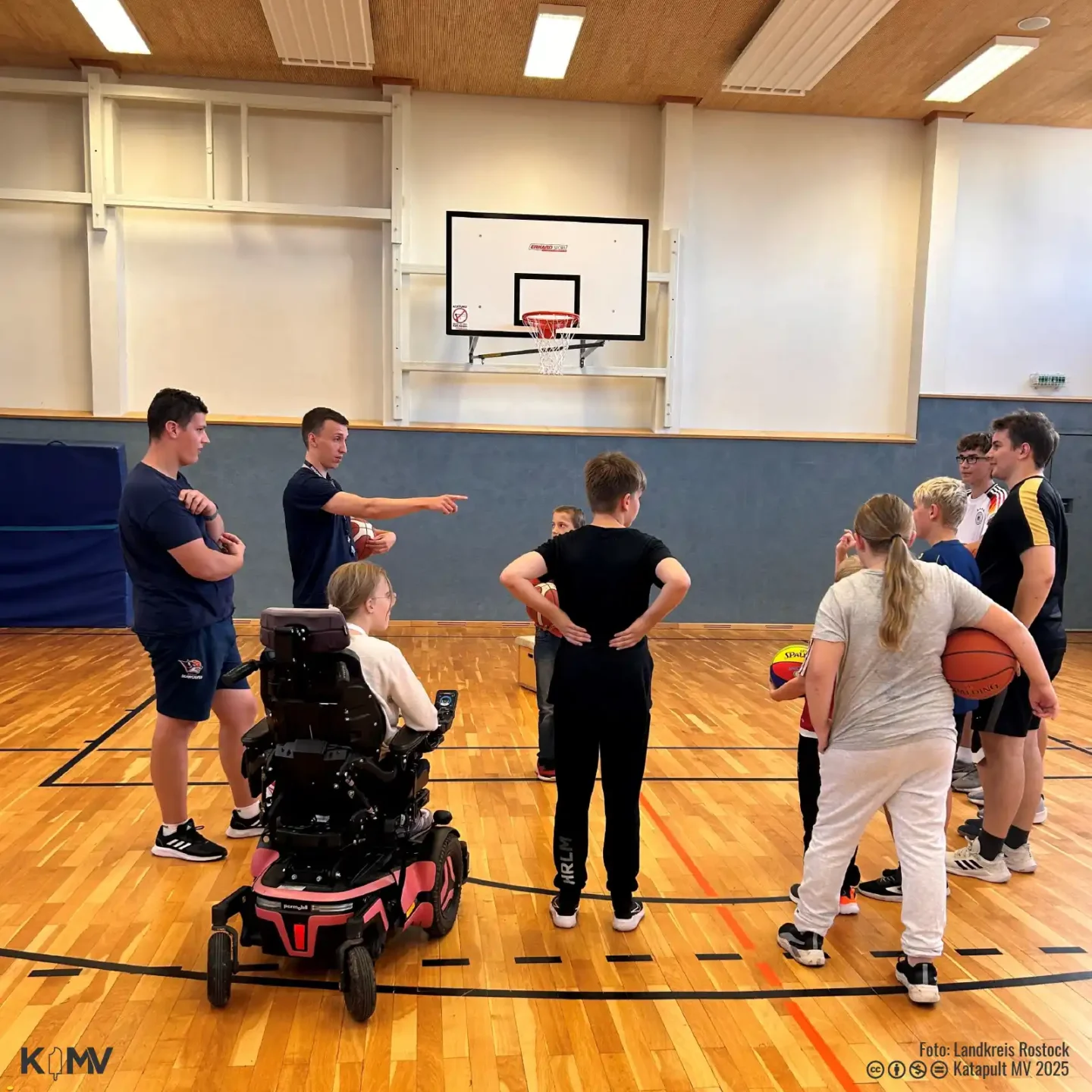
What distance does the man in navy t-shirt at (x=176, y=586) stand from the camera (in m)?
2.96

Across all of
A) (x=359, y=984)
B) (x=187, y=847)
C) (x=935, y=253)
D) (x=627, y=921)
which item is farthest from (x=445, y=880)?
(x=935, y=253)

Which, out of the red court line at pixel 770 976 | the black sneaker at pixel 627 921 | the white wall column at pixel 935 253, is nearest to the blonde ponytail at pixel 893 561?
the red court line at pixel 770 976

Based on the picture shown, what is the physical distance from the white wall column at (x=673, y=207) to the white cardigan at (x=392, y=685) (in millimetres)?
6045

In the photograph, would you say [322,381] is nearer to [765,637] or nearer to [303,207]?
[303,207]

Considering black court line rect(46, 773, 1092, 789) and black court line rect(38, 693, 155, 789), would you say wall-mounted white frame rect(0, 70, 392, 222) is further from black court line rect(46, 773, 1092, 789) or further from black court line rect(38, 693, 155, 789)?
black court line rect(46, 773, 1092, 789)

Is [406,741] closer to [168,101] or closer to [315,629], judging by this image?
[315,629]

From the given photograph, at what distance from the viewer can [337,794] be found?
235 centimetres

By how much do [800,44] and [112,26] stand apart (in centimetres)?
525

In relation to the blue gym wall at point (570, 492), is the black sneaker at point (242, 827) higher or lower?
lower

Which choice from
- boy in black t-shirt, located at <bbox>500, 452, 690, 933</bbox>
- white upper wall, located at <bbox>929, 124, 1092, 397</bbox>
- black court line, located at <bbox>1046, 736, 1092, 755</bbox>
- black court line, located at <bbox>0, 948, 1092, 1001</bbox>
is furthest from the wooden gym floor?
white upper wall, located at <bbox>929, 124, 1092, 397</bbox>

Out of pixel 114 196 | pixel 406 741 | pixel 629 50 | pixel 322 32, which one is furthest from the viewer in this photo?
pixel 114 196

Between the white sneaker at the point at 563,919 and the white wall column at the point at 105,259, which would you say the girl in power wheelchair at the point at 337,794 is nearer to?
the white sneaker at the point at 563,919

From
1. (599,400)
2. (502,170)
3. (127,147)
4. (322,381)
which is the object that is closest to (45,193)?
(127,147)

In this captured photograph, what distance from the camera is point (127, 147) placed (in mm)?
7664
